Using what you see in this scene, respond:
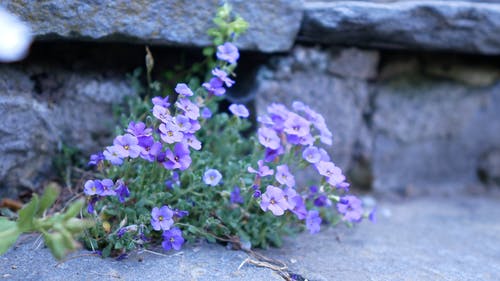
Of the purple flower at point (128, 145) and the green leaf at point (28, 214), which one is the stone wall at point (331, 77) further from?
the green leaf at point (28, 214)

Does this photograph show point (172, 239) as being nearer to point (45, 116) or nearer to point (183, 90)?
point (183, 90)

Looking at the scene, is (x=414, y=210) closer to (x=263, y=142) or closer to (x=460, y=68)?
(x=460, y=68)

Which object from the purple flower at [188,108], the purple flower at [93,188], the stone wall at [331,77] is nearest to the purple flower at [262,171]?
the purple flower at [188,108]

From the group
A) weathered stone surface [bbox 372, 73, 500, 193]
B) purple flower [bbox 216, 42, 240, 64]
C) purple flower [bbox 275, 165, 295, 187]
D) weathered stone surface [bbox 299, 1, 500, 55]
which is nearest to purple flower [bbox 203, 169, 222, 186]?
purple flower [bbox 275, 165, 295, 187]

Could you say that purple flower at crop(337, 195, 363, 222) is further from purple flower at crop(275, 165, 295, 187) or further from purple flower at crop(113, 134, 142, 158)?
purple flower at crop(113, 134, 142, 158)

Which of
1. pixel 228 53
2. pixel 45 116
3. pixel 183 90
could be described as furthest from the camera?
pixel 45 116

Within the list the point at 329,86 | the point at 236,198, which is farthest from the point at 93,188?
the point at 329,86
